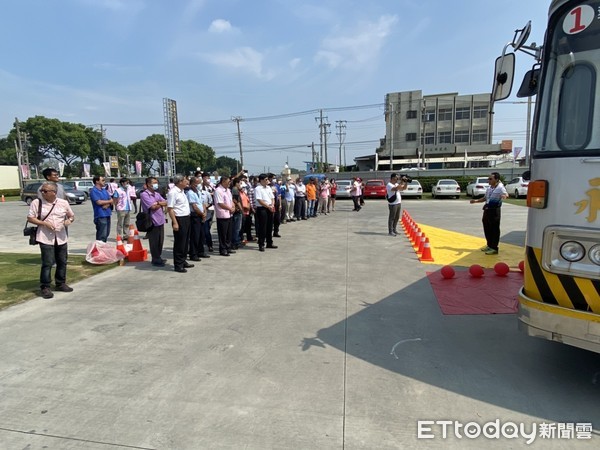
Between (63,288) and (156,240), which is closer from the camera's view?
(63,288)

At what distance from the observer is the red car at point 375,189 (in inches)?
1117

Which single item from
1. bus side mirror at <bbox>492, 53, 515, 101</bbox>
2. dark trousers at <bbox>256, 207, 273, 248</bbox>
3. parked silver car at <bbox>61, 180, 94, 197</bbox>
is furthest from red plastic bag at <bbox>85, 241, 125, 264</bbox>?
parked silver car at <bbox>61, 180, 94, 197</bbox>

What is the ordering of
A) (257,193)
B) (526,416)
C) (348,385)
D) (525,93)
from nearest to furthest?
(526,416)
(348,385)
(525,93)
(257,193)

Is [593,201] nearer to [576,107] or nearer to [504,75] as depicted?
[576,107]

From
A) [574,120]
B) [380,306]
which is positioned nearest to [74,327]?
[380,306]

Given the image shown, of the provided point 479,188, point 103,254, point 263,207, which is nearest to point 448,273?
point 263,207

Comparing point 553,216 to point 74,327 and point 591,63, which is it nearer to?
point 591,63

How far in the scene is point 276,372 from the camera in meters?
3.52

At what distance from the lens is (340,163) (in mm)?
89562

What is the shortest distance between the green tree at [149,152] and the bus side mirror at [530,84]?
92.0 metres

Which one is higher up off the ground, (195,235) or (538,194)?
(538,194)

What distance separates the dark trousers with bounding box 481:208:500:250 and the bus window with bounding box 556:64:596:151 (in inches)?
227

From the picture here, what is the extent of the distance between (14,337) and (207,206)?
5.52 m

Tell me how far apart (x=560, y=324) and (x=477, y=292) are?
310cm
